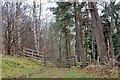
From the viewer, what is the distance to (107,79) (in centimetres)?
895

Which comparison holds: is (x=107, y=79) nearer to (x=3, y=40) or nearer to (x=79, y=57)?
(x=79, y=57)

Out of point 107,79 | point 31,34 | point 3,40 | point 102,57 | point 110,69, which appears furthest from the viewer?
point 31,34

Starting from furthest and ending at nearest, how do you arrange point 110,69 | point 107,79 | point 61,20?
point 61,20
point 110,69
point 107,79

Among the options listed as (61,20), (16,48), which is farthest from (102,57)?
(16,48)

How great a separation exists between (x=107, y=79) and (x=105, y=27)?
14358 millimetres

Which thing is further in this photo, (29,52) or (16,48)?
(16,48)

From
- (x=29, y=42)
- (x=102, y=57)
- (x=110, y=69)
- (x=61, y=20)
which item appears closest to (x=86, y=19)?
(x=61, y=20)

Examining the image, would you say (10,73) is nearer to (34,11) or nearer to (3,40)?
(3,40)

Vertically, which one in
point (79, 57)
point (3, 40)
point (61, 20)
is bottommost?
point (79, 57)

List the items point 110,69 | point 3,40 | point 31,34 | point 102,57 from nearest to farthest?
point 110,69
point 102,57
point 3,40
point 31,34

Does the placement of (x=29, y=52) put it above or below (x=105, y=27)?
below

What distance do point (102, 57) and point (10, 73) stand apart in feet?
15.2

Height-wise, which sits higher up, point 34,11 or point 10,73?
point 34,11

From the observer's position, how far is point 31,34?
74.8ft
